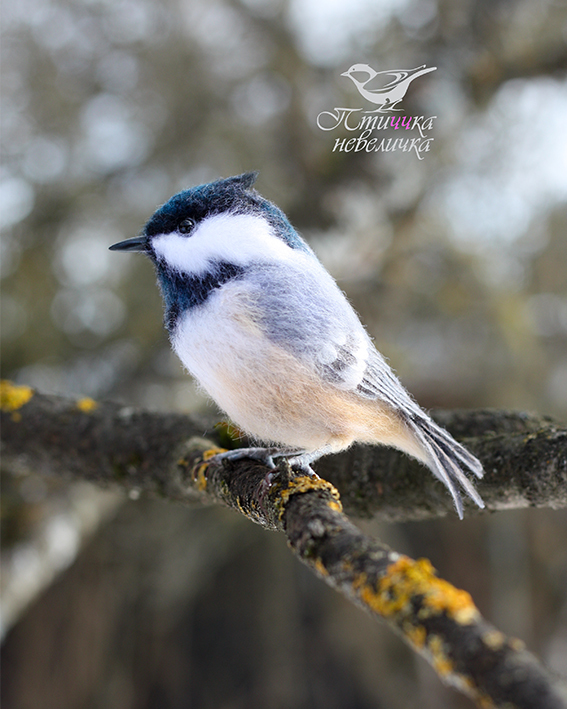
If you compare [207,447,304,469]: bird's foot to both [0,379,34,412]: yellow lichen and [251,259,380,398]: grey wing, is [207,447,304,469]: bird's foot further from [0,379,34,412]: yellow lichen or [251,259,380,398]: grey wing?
[0,379,34,412]: yellow lichen

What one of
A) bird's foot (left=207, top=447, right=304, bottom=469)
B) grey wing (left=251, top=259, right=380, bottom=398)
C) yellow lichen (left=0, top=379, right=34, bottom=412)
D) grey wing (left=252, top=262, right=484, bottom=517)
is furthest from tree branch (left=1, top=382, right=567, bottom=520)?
grey wing (left=251, top=259, right=380, bottom=398)

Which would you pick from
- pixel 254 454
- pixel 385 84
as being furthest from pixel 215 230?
pixel 385 84

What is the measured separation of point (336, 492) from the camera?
101 centimetres

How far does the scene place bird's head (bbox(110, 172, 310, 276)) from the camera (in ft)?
4.00

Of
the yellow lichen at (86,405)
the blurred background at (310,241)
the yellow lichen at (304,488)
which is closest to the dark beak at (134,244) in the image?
the yellow lichen at (304,488)

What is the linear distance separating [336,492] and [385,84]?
231 cm

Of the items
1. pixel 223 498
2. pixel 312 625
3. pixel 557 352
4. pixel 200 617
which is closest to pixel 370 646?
pixel 312 625

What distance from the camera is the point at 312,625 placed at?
396 centimetres

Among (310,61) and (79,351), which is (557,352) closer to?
(310,61)

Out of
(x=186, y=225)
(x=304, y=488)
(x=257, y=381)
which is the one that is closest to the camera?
(x=304, y=488)

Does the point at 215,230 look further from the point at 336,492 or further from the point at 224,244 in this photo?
the point at 336,492

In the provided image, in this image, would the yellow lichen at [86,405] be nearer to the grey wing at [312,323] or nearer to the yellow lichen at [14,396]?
the yellow lichen at [14,396]

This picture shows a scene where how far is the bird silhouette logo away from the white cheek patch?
5.46 feet

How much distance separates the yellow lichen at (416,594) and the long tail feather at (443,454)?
607mm
